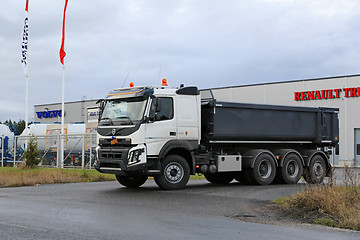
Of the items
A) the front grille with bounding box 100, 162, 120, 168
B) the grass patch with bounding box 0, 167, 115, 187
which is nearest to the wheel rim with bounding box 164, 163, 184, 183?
the front grille with bounding box 100, 162, 120, 168

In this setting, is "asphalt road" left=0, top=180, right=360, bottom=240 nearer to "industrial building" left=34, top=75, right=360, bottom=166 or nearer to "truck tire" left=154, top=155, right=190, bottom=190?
"truck tire" left=154, top=155, right=190, bottom=190

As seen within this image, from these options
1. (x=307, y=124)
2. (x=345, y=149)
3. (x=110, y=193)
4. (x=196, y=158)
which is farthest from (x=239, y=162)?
(x=345, y=149)

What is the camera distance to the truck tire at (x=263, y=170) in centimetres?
1736

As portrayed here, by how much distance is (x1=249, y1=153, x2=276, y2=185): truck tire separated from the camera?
1736cm

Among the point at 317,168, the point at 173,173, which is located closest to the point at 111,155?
the point at 173,173

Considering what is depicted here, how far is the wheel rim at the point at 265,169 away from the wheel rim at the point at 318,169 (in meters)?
2.36

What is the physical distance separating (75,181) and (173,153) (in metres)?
6.02

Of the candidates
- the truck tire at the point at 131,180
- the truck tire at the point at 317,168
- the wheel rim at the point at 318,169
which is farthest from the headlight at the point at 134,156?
the wheel rim at the point at 318,169

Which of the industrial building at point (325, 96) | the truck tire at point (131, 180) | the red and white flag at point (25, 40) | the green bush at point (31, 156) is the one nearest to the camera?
the truck tire at point (131, 180)

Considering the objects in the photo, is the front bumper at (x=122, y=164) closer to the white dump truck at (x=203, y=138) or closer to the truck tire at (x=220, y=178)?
the white dump truck at (x=203, y=138)

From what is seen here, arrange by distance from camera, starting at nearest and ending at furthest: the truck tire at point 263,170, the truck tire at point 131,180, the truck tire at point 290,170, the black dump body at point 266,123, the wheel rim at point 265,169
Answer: the black dump body at point 266,123 < the truck tire at point 131,180 < the truck tire at point 263,170 < the wheel rim at point 265,169 < the truck tire at point 290,170

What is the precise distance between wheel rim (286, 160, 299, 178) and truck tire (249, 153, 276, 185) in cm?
96

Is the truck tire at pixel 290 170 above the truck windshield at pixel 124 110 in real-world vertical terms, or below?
below

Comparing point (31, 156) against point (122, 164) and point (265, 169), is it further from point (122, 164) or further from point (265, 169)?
point (265, 169)
